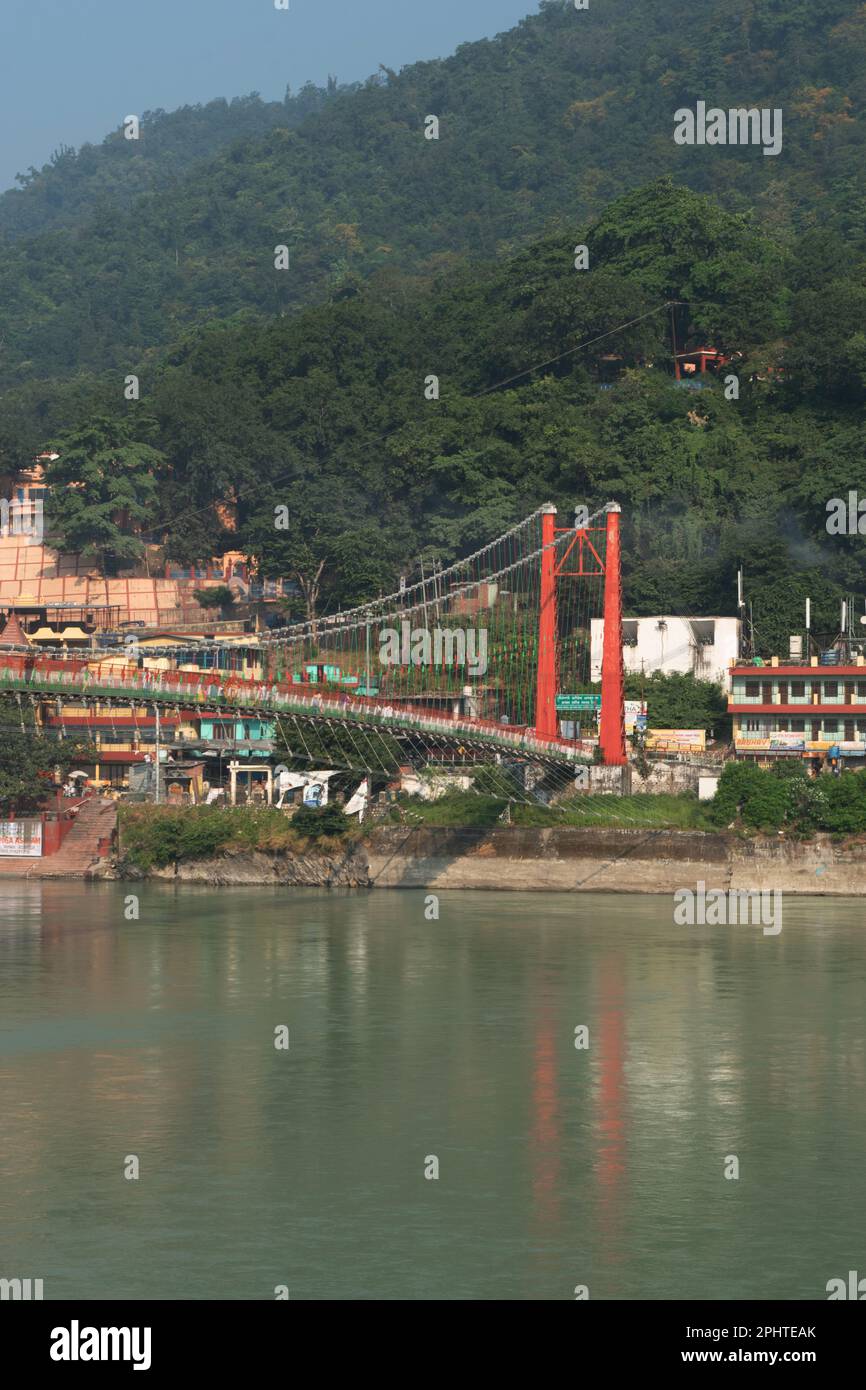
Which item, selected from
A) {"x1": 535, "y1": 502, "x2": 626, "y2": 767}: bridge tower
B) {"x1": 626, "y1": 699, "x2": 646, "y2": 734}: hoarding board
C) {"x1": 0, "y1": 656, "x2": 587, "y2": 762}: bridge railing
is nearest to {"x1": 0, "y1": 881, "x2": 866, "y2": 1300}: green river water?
{"x1": 0, "y1": 656, "x2": 587, "y2": 762}: bridge railing

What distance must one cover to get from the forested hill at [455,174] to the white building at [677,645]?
5119 cm

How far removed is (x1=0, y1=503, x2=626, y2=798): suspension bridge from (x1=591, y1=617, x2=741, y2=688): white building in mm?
832

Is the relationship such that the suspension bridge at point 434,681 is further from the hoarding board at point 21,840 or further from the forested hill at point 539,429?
the forested hill at point 539,429

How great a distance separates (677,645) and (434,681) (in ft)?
18.6

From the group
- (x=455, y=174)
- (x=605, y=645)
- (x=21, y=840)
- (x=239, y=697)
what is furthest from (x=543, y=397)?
(x=455, y=174)

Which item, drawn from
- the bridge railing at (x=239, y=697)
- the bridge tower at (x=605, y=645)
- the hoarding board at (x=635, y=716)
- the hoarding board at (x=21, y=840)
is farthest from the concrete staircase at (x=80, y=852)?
the hoarding board at (x=635, y=716)

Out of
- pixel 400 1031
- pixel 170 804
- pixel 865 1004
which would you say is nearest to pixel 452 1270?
pixel 400 1031

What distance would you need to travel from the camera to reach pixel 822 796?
127 feet

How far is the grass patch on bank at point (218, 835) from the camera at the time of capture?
4100 cm

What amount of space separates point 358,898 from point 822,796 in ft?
28.0

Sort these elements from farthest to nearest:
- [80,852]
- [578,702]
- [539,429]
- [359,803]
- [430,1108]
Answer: [539,429], [578,702], [80,852], [359,803], [430,1108]

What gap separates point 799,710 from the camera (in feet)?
142

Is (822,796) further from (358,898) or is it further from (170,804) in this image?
(170,804)

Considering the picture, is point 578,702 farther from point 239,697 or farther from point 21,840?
point 21,840
